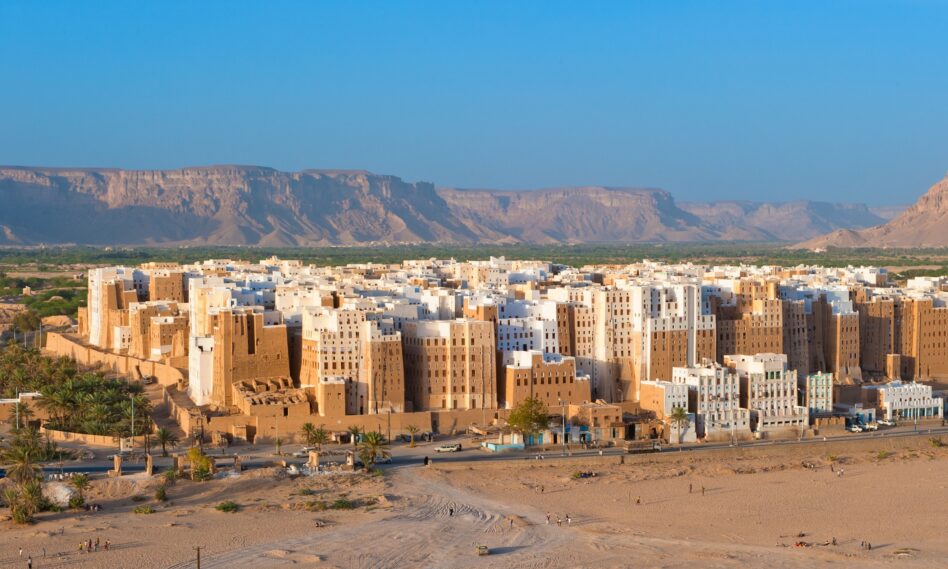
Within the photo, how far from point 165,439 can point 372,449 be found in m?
8.85

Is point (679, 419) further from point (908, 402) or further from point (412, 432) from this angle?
point (908, 402)

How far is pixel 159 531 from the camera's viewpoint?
1973 inches

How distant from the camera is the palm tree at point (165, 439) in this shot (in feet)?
200

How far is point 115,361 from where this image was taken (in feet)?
292

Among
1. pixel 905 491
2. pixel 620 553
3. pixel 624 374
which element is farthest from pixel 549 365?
pixel 620 553

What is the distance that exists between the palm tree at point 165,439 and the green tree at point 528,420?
14887 mm

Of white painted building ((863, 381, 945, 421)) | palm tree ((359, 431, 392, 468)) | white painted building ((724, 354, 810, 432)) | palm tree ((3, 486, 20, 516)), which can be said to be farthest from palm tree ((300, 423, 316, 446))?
white painted building ((863, 381, 945, 421))

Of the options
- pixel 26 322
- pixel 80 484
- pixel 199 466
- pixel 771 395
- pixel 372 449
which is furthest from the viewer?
pixel 26 322

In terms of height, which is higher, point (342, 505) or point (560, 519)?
point (342, 505)

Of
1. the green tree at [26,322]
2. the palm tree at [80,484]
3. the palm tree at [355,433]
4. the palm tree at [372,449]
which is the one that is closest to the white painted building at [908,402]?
the palm tree at [372,449]

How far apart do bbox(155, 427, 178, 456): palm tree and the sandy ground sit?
5580 millimetres

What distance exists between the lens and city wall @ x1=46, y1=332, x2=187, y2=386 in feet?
262

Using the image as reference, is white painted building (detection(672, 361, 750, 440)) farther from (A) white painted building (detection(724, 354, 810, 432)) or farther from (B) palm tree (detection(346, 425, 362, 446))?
(B) palm tree (detection(346, 425, 362, 446))

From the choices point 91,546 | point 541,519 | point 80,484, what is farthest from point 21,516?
point 541,519
